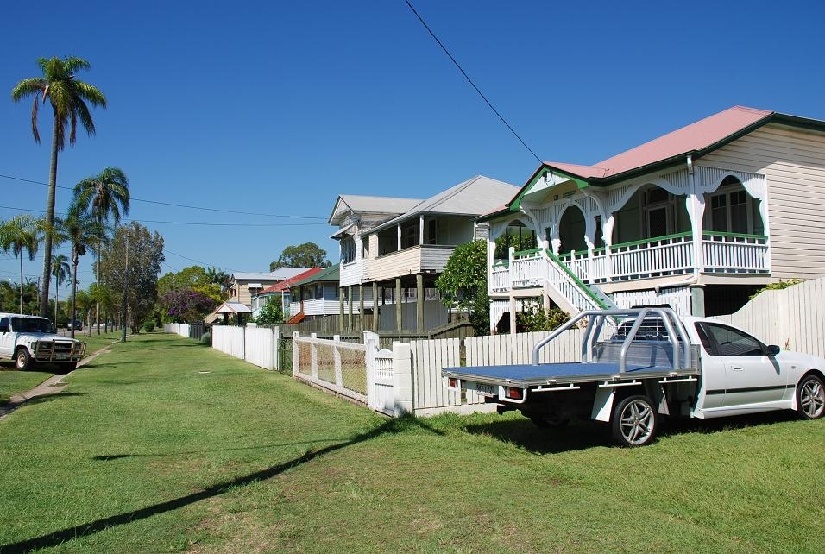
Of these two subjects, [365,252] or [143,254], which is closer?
[365,252]

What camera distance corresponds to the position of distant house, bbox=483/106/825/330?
15969 mm

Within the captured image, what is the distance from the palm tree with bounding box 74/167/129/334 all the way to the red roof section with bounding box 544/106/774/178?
1516 inches

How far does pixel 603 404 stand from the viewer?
8.42 m

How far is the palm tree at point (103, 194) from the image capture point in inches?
1886

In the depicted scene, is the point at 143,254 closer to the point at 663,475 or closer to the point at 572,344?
the point at 572,344

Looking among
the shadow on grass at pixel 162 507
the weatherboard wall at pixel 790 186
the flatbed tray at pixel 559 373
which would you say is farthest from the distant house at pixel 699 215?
the shadow on grass at pixel 162 507

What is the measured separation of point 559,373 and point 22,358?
21455mm

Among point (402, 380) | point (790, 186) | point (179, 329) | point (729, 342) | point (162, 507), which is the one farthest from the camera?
point (179, 329)

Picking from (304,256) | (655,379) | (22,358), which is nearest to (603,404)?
(655,379)

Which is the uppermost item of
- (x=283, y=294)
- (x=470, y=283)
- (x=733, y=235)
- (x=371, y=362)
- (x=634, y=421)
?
(x=283, y=294)

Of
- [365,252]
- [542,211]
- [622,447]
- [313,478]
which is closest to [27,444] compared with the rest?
[313,478]

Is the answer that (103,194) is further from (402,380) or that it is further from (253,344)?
(402,380)

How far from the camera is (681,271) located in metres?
15.9

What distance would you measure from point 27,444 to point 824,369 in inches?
453
